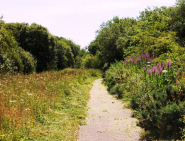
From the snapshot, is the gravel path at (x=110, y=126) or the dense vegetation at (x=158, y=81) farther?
the gravel path at (x=110, y=126)

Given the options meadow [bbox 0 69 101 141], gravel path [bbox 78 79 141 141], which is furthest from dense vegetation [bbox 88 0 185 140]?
meadow [bbox 0 69 101 141]

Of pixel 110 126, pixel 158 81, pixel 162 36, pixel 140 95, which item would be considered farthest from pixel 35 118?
pixel 162 36

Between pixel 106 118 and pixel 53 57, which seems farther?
pixel 53 57

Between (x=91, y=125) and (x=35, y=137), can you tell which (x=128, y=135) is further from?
(x=35, y=137)

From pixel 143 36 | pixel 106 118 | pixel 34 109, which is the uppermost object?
pixel 143 36

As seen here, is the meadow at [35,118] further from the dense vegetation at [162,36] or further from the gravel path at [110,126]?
the dense vegetation at [162,36]

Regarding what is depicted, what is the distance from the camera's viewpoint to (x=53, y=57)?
39281 mm

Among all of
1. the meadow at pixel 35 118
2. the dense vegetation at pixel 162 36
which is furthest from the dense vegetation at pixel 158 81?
the meadow at pixel 35 118

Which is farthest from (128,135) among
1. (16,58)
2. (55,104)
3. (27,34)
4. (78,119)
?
(27,34)

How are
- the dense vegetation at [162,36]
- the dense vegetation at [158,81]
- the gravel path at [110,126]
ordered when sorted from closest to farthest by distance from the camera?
the dense vegetation at [158,81] → the gravel path at [110,126] → the dense vegetation at [162,36]

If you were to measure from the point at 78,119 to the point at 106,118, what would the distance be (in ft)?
3.83

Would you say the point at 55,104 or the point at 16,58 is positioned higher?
the point at 16,58

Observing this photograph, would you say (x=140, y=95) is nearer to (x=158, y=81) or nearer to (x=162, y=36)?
(x=158, y=81)

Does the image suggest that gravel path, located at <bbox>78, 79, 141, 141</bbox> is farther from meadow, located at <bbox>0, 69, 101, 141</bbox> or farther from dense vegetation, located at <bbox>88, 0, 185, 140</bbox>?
dense vegetation, located at <bbox>88, 0, 185, 140</bbox>
